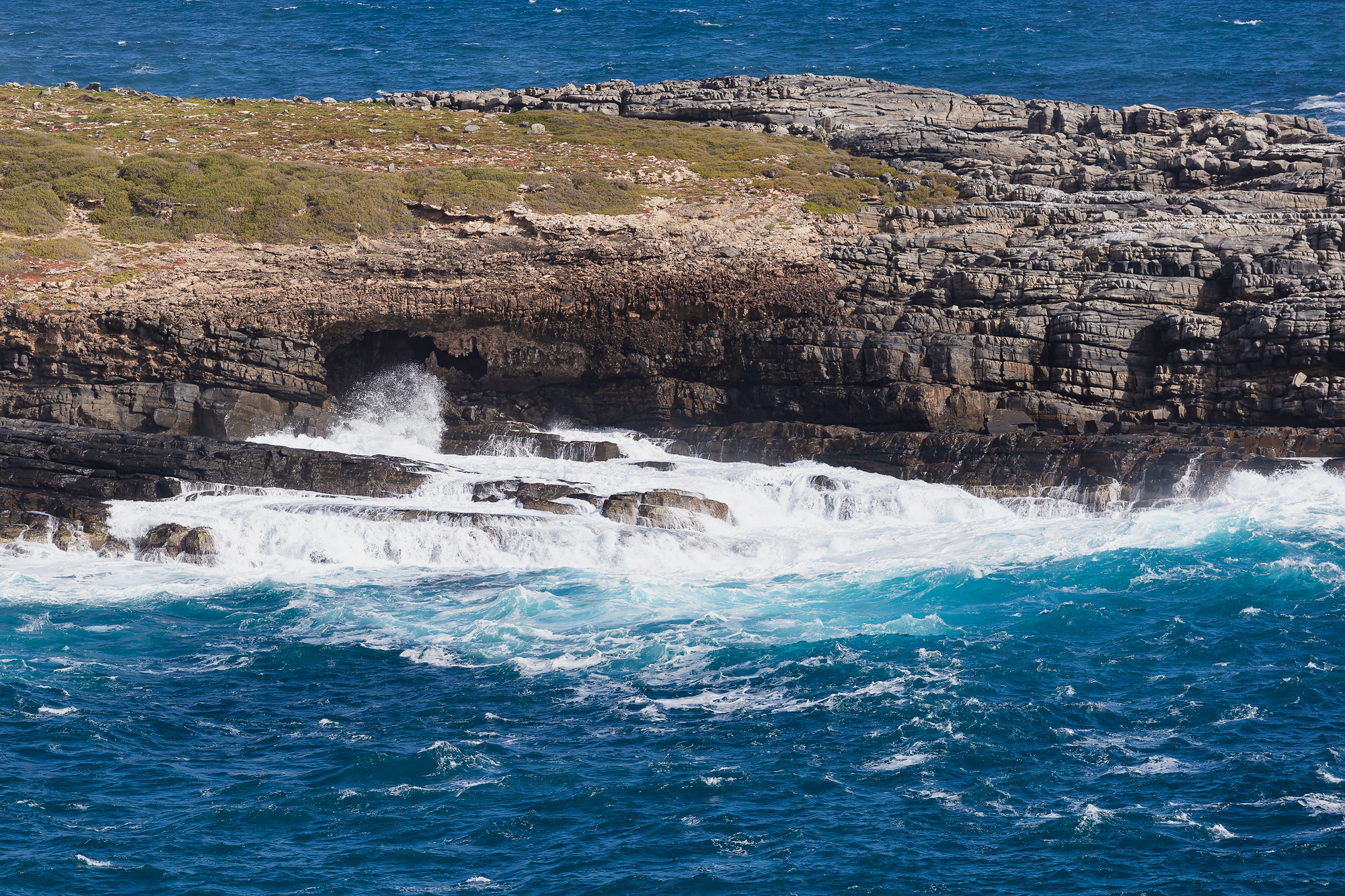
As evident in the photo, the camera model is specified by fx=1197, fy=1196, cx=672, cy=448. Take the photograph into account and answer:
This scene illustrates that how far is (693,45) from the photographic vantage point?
A: 97812 mm

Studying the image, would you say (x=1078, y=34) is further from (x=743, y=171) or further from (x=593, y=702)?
(x=593, y=702)

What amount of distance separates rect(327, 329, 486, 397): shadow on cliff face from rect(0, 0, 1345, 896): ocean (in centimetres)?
136

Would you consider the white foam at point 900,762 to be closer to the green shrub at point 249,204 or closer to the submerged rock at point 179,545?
the submerged rock at point 179,545

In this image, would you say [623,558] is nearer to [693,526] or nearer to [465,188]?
[693,526]

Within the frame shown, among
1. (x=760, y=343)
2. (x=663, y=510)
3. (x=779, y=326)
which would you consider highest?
(x=779, y=326)

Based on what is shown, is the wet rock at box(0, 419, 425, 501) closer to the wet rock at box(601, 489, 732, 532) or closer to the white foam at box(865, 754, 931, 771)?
the wet rock at box(601, 489, 732, 532)

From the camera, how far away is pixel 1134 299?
42.6 m

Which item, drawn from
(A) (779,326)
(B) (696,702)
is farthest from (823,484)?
(B) (696,702)

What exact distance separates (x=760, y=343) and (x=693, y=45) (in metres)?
60.5

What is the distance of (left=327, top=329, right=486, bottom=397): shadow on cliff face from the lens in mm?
46938

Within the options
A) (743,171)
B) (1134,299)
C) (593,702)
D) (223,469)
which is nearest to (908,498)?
(1134,299)

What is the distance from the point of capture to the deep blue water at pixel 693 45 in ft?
285

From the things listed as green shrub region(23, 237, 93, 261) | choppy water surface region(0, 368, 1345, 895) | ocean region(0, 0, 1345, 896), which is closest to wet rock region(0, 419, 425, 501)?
A: ocean region(0, 0, 1345, 896)

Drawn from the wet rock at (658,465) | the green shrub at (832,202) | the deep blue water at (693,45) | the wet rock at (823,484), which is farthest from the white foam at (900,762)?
the deep blue water at (693,45)
